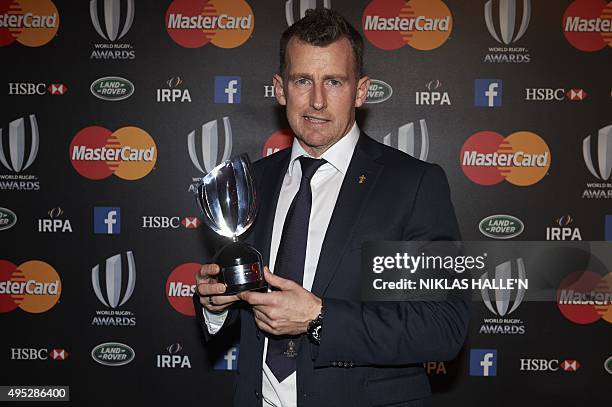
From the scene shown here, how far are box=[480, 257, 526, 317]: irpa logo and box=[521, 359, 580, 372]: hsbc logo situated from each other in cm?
30

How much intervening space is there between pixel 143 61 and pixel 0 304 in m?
1.60

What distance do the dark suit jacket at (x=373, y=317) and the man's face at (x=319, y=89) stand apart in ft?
0.44

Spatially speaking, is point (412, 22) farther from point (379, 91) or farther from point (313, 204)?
point (313, 204)

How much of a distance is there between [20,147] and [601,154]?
324cm

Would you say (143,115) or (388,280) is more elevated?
(143,115)

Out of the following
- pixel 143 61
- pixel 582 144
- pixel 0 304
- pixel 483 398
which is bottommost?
pixel 483 398

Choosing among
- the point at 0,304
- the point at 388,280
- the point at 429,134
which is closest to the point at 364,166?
the point at 388,280

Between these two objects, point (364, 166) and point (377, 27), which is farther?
point (377, 27)

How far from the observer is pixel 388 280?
1463mm

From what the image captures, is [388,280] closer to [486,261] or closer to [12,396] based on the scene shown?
[486,261]

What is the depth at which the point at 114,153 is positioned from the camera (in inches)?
118

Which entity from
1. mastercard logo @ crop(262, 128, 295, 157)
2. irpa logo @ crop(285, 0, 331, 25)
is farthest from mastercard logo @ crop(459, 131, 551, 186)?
irpa logo @ crop(285, 0, 331, 25)

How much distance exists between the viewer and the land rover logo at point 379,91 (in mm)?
2947

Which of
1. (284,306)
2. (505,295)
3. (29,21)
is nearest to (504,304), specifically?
(505,295)
